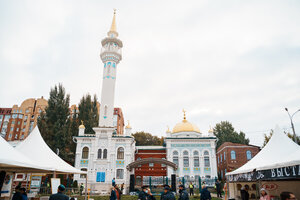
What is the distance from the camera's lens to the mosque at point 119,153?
26.4m

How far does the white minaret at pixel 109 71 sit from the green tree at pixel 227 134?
2981 cm

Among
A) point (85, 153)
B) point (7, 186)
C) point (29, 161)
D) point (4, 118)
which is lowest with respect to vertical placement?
point (7, 186)

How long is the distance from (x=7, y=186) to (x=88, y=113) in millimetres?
25242

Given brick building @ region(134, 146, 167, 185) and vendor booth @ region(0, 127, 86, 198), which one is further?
brick building @ region(134, 146, 167, 185)

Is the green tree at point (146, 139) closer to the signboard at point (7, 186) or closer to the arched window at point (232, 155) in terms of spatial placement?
the arched window at point (232, 155)

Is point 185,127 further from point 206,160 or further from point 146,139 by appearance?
point 146,139

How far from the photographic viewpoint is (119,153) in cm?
2758

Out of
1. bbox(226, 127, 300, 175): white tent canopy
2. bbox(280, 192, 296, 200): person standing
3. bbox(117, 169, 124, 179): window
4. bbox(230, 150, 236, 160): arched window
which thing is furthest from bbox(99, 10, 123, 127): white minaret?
bbox(280, 192, 296, 200): person standing

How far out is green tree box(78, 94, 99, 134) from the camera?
3418cm

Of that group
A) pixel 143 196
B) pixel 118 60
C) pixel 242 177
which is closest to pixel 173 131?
pixel 118 60

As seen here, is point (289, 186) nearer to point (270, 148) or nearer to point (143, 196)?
point (270, 148)

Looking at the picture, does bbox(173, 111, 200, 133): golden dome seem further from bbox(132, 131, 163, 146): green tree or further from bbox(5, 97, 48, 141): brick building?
bbox(5, 97, 48, 141): brick building

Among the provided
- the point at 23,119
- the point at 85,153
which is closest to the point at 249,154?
the point at 85,153

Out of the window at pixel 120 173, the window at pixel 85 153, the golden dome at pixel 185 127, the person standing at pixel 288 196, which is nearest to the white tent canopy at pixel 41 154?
the person standing at pixel 288 196
